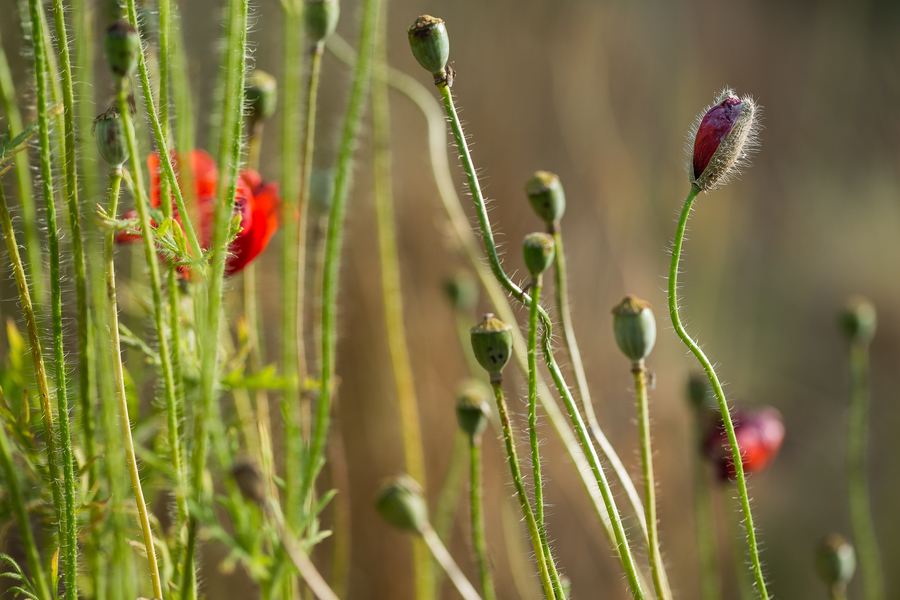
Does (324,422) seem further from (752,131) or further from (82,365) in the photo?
(752,131)

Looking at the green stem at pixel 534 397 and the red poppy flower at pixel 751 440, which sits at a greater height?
the green stem at pixel 534 397

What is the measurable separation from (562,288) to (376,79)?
251 millimetres

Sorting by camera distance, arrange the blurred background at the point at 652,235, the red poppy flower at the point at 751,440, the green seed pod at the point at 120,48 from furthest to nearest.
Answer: the blurred background at the point at 652,235
the red poppy flower at the point at 751,440
the green seed pod at the point at 120,48

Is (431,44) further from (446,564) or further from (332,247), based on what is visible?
(446,564)

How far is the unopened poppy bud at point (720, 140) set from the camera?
1.09ft

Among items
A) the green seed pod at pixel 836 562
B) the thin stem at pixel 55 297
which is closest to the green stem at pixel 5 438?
the thin stem at pixel 55 297

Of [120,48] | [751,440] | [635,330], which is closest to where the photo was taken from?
[120,48]

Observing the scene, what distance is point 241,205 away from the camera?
389 mm

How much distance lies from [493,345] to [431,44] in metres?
0.14

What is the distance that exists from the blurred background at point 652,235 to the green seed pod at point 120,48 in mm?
615

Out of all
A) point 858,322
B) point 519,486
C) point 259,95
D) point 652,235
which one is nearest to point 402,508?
point 519,486

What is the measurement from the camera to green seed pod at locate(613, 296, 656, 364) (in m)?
0.36

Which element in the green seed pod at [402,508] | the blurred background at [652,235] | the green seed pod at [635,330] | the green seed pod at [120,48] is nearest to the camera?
the green seed pod at [120,48]

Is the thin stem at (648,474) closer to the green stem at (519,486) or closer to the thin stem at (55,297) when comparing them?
the green stem at (519,486)
